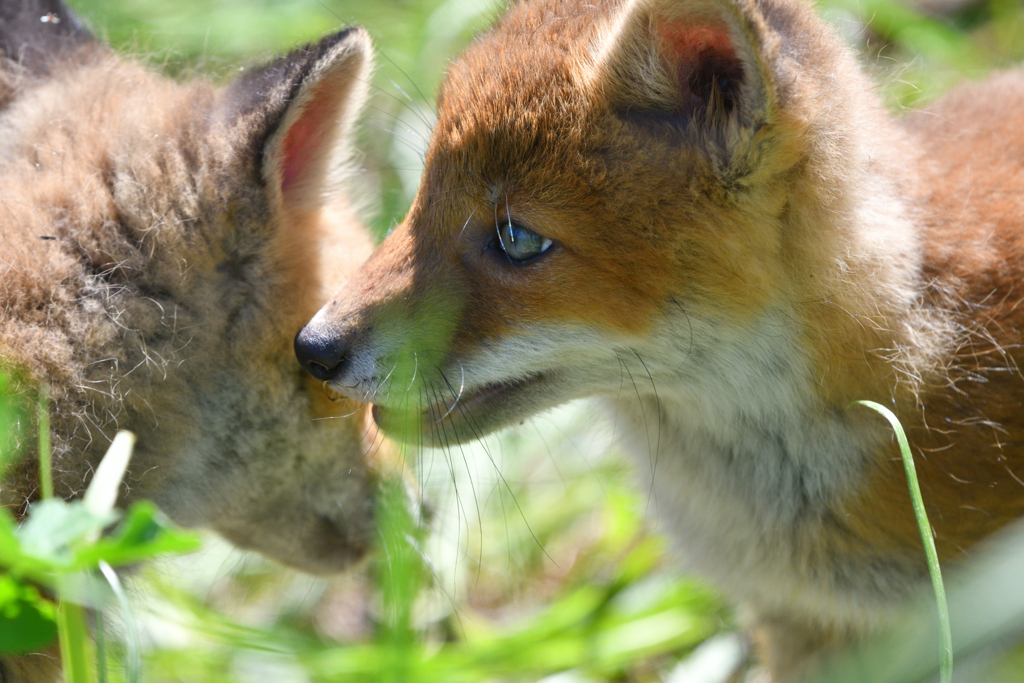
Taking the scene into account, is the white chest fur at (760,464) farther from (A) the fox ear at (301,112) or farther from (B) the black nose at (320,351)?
(A) the fox ear at (301,112)

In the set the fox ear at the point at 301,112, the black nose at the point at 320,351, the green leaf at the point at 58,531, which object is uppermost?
the fox ear at the point at 301,112

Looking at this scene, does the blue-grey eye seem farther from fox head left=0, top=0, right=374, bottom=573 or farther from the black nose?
fox head left=0, top=0, right=374, bottom=573

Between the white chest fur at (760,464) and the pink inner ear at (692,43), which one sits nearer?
the pink inner ear at (692,43)

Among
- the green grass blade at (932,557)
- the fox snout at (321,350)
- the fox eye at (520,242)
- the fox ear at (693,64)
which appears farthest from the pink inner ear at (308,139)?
the green grass blade at (932,557)

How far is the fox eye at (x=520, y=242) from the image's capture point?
2.20 m

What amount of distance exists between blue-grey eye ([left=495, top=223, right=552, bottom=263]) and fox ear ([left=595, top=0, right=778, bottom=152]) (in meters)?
0.37

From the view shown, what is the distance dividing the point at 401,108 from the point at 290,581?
8.32ft

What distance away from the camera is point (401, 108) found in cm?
491

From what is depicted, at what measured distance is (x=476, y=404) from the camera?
7.82 ft

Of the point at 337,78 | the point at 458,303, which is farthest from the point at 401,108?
the point at 458,303

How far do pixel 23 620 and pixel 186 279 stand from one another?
0.97 metres

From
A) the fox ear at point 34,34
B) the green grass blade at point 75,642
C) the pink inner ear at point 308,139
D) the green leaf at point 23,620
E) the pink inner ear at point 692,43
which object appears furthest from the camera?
the fox ear at point 34,34

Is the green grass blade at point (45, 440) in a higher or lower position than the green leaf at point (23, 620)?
higher

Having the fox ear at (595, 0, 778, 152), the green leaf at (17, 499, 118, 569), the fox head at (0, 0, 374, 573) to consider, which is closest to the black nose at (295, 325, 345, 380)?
the fox head at (0, 0, 374, 573)
